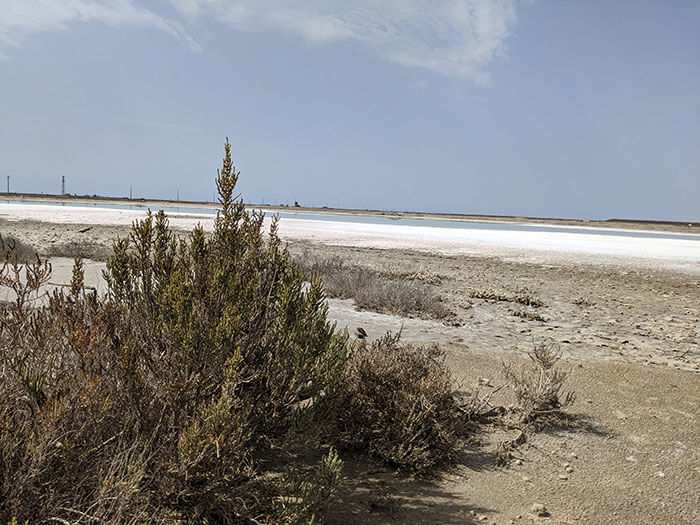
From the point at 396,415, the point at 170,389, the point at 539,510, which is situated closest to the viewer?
the point at 170,389

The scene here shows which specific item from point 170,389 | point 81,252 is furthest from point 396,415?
point 81,252

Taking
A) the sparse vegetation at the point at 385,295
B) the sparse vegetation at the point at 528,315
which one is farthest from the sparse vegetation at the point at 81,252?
the sparse vegetation at the point at 528,315

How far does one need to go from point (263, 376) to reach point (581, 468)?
286 cm

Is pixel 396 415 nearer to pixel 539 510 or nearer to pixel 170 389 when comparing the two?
pixel 539 510

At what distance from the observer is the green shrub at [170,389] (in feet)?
7.23

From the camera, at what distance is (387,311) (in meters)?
9.84

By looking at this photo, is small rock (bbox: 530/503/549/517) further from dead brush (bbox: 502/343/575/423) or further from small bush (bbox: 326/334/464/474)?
dead brush (bbox: 502/343/575/423)

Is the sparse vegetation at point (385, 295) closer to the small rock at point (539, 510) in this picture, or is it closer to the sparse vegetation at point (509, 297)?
the sparse vegetation at point (509, 297)

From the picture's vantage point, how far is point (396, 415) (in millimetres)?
4121

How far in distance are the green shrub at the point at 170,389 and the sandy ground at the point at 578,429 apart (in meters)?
0.91

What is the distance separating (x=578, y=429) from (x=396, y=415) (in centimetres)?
199

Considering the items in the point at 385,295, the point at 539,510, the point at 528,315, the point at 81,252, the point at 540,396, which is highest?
the point at 81,252

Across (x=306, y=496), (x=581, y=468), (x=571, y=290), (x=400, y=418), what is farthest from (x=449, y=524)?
(x=571, y=290)

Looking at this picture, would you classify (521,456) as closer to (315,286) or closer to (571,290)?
(315,286)
